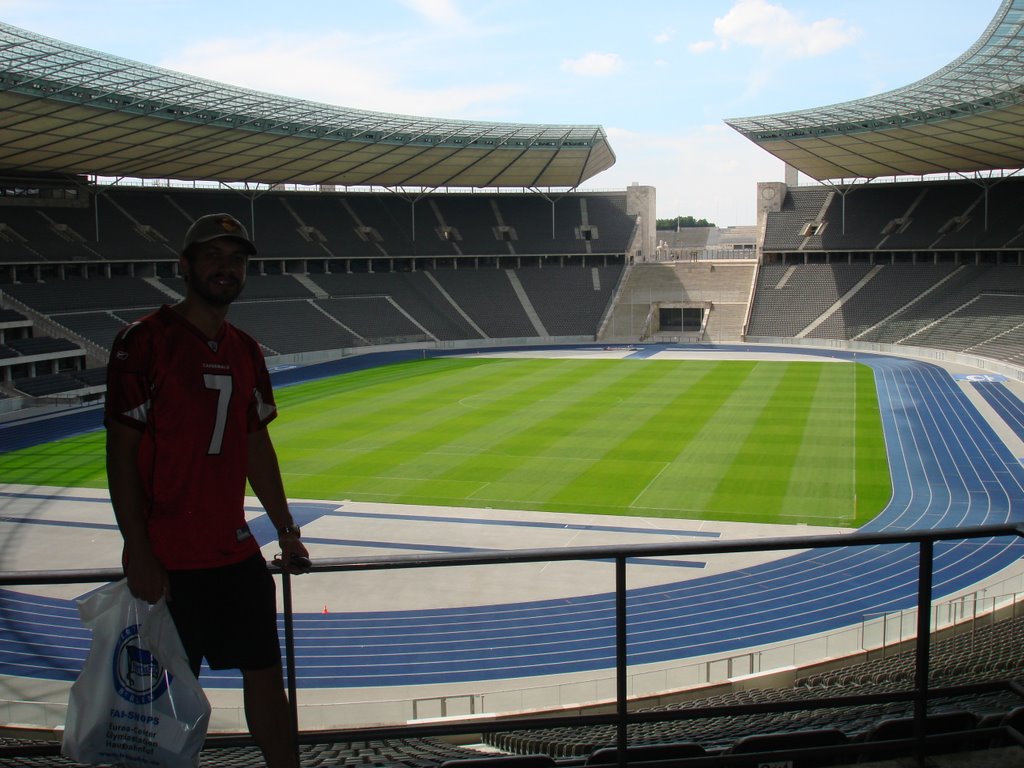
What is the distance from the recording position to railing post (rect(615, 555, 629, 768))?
3.97 metres

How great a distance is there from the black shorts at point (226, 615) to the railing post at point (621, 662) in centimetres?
143

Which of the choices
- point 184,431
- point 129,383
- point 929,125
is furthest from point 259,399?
point 929,125

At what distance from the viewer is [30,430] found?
114 ft

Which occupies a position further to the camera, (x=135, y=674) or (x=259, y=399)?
(x=259, y=399)

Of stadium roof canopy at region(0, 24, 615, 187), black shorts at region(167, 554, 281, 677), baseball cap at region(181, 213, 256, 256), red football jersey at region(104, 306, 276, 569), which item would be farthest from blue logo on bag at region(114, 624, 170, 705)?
stadium roof canopy at region(0, 24, 615, 187)

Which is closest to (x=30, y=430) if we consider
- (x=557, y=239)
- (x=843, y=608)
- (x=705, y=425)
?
(x=705, y=425)

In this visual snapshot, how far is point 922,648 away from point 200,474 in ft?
10.4

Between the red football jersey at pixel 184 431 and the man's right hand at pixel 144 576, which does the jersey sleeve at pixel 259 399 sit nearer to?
the red football jersey at pixel 184 431

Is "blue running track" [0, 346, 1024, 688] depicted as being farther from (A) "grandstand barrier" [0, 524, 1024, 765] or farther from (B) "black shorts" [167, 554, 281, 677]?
(B) "black shorts" [167, 554, 281, 677]

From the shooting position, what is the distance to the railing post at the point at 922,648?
408 cm

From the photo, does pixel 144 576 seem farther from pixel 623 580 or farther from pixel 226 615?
pixel 623 580

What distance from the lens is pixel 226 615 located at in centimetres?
353

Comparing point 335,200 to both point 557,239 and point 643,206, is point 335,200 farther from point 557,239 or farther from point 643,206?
point 643,206

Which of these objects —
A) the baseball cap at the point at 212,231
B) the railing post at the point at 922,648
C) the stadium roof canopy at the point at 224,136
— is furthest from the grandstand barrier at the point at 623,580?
the stadium roof canopy at the point at 224,136
